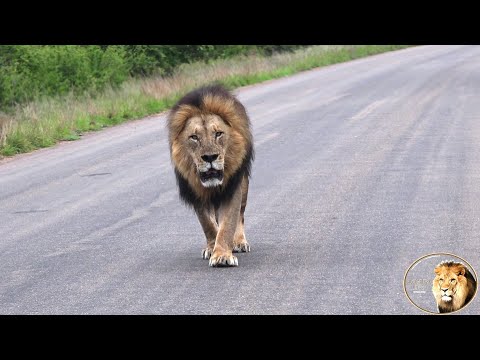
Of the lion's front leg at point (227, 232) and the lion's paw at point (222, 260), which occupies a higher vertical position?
the lion's front leg at point (227, 232)

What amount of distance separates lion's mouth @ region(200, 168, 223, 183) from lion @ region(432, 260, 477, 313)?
234 centimetres

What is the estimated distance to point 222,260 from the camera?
9242 mm

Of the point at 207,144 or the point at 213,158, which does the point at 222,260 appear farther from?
the point at 207,144

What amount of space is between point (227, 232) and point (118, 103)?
16140 millimetres

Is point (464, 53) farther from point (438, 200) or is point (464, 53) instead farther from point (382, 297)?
point (382, 297)

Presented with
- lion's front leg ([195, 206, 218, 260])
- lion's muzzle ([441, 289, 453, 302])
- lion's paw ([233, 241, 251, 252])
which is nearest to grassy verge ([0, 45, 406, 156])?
lion's paw ([233, 241, 251, 252])

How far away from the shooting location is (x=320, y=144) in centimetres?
1792

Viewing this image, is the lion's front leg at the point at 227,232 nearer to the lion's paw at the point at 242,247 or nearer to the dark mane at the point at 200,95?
the lion's paw at the point at 242,247

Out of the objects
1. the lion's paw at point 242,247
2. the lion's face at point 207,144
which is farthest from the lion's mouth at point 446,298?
the lion's paw at point 242,247

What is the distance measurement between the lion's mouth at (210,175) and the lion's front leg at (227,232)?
402 mm

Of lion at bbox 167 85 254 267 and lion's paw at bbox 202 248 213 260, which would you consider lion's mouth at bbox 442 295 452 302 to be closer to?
lion at bbox 167 85 254 267

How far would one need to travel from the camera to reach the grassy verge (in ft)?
68.0

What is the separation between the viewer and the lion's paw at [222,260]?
9234 millimetres

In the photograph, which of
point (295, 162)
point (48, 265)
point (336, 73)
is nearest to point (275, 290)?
point (48, 265)
